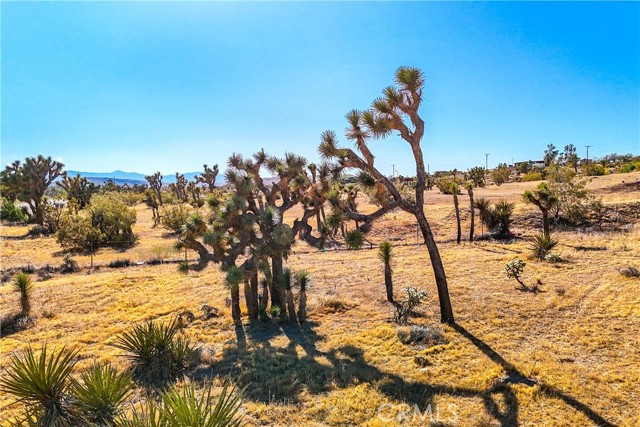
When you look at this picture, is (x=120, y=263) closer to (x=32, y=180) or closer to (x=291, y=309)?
(x=291, y=309)

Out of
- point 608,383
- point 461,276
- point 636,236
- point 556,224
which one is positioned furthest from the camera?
point 556,224

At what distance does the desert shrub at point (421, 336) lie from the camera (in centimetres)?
939

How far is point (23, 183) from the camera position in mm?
38719

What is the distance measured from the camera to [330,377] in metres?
7.71

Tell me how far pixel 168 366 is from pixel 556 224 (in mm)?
27733

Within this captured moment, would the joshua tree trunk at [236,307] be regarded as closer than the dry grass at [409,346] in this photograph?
No

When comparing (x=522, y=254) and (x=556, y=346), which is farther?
(x=522, y=254)

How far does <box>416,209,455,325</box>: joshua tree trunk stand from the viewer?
Answer: 10.3 m

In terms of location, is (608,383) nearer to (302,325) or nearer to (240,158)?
(302,325)

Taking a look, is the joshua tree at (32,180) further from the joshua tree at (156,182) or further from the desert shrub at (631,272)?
the desert shrub at (631,272)

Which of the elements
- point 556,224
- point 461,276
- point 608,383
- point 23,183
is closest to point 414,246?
point 461,276

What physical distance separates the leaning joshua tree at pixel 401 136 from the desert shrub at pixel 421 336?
3.81 ft

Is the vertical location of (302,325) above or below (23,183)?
below

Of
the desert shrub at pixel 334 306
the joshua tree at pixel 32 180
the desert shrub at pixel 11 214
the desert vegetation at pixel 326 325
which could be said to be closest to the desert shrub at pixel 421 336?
the desert vegetation at pixel 326 325
